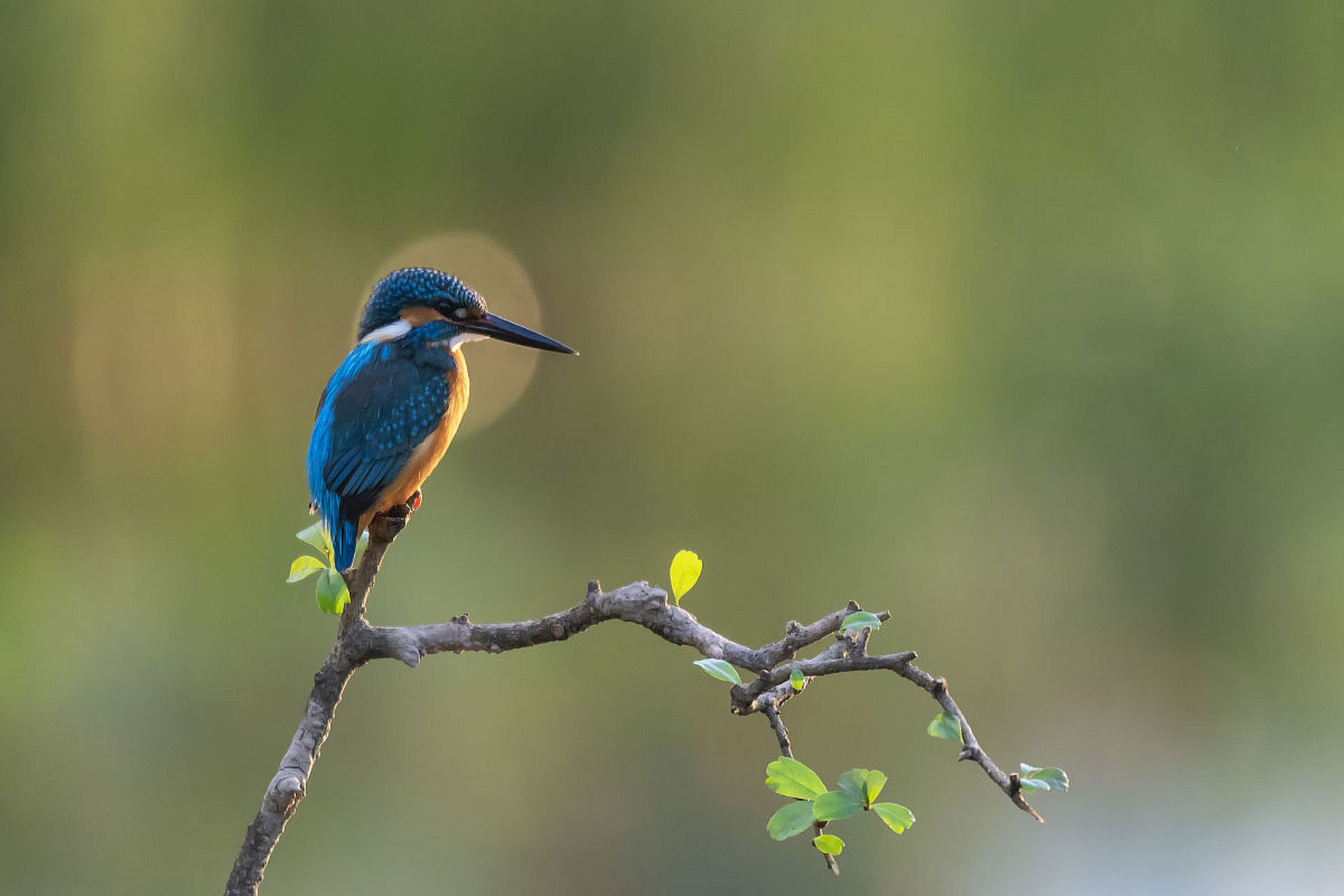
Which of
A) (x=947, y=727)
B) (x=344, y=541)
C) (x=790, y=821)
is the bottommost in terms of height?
(x=344, y=541)

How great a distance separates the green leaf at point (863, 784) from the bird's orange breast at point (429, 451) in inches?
36.0

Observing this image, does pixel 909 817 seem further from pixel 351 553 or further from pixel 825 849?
pixel 351 553

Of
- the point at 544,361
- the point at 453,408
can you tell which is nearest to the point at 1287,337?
the point at 544,361

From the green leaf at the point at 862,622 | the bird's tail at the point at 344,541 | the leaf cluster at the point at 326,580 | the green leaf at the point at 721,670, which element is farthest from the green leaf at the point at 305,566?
the green leaf at the point at 862,622

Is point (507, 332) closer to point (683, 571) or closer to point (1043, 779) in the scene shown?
point (683, 571)

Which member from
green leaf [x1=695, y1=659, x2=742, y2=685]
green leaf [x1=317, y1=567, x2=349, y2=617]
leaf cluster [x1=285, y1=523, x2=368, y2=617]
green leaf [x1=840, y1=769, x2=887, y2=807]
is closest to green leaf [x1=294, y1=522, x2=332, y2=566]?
leaf cluster [x1=285, y1=523, x2=368, y2=617]

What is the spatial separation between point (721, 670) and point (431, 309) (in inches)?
42.9

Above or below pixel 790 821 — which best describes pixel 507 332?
above

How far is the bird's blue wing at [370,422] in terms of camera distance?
1.64m

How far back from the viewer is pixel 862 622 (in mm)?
927

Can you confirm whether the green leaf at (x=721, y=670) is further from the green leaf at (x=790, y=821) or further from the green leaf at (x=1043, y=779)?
the green leaf at (x=1043, y=779)

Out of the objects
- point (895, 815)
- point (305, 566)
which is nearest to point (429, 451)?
point (305, 566)

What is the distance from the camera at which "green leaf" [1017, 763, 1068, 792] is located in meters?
0.88

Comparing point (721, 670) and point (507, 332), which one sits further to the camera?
point (507, 332)
